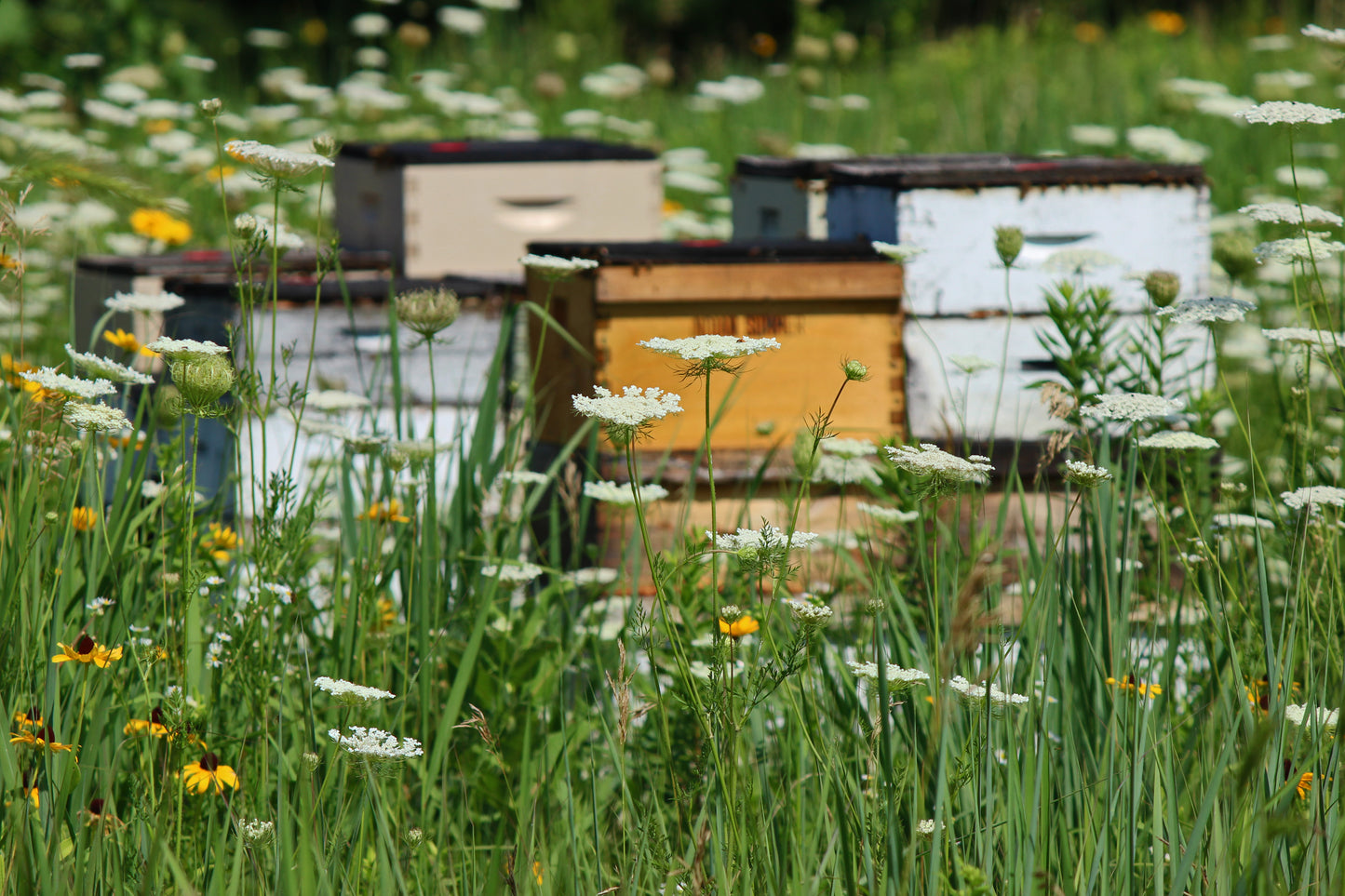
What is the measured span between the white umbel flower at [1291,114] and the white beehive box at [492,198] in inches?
99.0

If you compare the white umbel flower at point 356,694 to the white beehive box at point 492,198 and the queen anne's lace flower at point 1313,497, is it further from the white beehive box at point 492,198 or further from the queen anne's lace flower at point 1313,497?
the white beehive box at point 492,198

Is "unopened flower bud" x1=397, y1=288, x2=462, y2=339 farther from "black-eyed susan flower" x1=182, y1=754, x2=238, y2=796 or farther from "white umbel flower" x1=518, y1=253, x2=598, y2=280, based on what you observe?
"black-eyed susan flower" x1=182, y1=754, x2=238, y2=796

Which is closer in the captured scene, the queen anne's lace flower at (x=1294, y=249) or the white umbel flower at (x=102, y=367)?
the white umbel flower at (x=102, y=367)

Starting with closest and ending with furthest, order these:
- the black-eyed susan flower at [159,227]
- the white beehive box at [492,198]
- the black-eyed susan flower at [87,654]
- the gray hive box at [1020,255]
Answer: the black-eyed susan flower at [87,654] < the gray hive box at [1020,255] < the white beehive box at [492,198] < the black-eyed susan flower at [159,227]

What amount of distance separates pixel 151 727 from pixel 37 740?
4.6 inches

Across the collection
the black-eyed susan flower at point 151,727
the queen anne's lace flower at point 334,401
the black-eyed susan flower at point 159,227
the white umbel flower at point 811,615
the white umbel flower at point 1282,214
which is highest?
the black-eyed susan flower at point 159,227

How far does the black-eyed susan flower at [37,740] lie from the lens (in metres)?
1.32

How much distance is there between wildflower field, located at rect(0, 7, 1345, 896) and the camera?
1213 mm

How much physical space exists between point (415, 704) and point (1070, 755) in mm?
958

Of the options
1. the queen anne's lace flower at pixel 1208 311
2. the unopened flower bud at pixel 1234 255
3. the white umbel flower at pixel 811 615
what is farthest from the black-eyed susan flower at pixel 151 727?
the unopened flower bud at pixel 1234 255

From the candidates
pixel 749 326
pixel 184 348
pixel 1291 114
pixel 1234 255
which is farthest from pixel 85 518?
pixel 1234 255

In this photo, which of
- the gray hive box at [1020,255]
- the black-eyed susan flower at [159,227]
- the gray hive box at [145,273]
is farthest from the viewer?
the black-eyed susan flower at [159,227]

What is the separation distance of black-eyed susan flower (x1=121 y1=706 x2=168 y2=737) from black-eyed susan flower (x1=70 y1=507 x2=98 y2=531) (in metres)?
0.27

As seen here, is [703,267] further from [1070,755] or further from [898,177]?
[1070,755]
